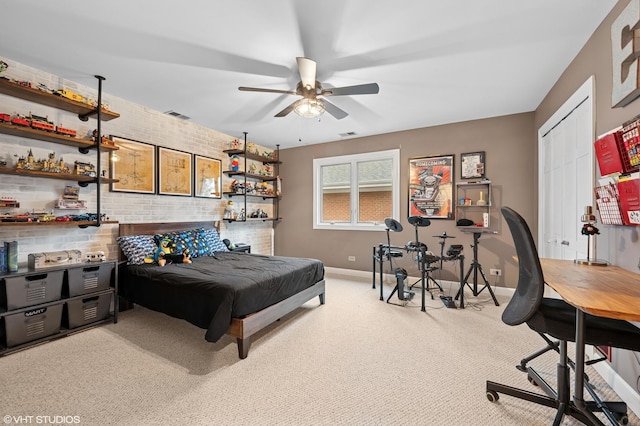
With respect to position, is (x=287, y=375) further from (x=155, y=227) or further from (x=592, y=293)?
(x=155, y=227)

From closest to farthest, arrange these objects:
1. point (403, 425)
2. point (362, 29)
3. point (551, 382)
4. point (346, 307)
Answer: point (403, 425) < point (551, 382) < point (362, 29) < point (346, 307)

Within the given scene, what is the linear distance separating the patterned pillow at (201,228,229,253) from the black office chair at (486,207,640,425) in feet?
12.0

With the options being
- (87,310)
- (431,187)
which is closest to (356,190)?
(431,187)

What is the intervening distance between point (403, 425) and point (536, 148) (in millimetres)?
3917

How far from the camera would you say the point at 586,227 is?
1979mm

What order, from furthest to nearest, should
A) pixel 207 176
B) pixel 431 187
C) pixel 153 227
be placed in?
1. pixel 207 176
2. pixel 431 187
3. pixel 153 227

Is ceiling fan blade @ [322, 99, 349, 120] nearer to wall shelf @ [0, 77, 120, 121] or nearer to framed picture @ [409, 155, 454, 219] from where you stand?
framed picture @ [409, 155, 454, 219]

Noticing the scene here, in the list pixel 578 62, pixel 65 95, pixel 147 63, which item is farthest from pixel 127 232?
pixel 578 62

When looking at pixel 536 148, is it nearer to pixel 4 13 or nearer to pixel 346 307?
pixel 346 307

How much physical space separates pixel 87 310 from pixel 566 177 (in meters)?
5.20

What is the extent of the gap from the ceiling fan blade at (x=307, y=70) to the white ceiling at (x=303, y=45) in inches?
6.5

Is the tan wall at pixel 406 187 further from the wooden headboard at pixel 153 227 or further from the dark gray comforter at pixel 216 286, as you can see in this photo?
the wooden headboard at pixel 153 227

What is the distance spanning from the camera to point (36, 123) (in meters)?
2.60

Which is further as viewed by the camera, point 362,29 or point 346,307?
point 346,307
